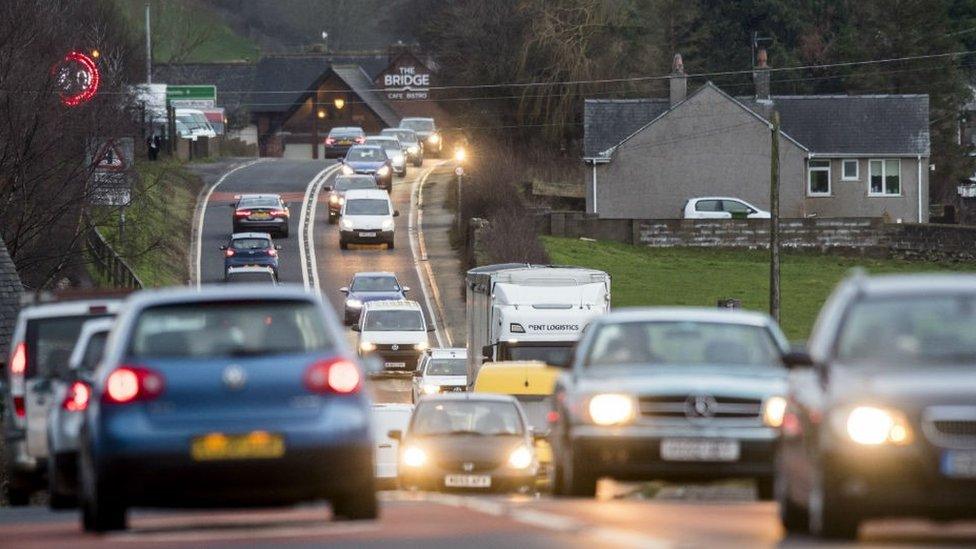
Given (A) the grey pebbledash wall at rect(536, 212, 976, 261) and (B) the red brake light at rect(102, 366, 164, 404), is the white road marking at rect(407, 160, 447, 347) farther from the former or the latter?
(B) the red brake light at rect(102, 366, 164, 404)

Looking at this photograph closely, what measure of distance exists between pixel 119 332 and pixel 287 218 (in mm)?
60286

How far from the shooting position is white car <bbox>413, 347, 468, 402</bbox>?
42.7 metres

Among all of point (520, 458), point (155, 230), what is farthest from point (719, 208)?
point (520, 458)

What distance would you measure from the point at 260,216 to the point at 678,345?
55.9 metres

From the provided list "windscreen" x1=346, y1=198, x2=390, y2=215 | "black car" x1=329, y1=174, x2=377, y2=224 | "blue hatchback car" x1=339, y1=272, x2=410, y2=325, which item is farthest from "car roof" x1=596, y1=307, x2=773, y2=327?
"black car" x1=329, y1=174, x2=377, y2=224

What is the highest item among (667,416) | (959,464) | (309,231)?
(309,231)

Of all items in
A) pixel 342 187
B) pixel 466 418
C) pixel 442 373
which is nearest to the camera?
pixel 466 418

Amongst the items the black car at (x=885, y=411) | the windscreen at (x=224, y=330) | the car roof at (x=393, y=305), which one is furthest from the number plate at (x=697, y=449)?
the car roof at (x=393, y=305)

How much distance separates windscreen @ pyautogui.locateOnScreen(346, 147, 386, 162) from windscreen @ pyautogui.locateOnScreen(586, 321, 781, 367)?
225 ft

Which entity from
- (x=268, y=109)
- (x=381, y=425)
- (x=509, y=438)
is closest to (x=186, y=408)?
(x=509, y=438)

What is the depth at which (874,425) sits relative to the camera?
430 inches

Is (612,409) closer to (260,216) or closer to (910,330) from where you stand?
(910,330)

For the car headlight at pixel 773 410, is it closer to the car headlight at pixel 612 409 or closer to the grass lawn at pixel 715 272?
the car headlight at pixel 612 409

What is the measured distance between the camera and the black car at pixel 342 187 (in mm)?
76188
